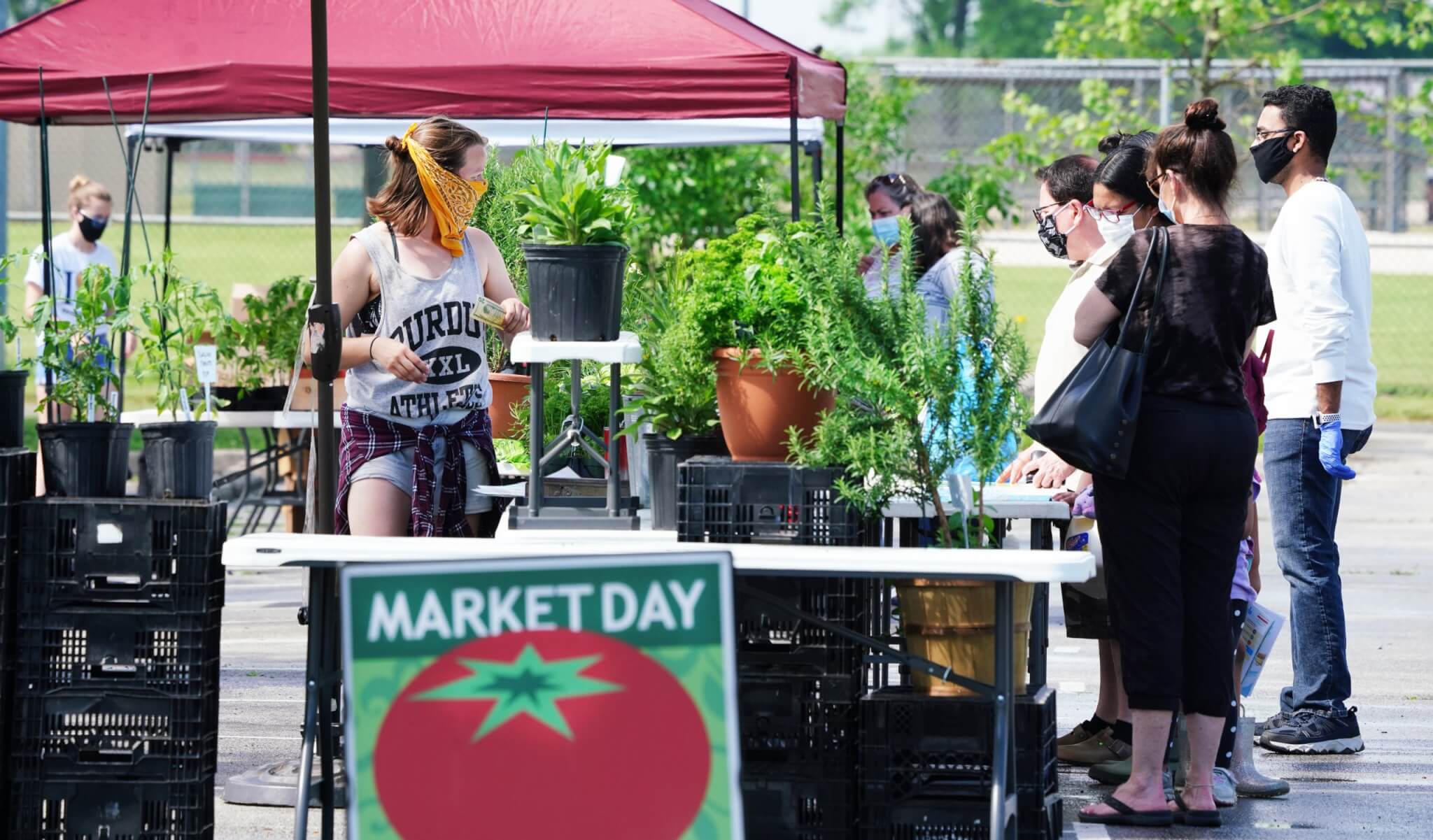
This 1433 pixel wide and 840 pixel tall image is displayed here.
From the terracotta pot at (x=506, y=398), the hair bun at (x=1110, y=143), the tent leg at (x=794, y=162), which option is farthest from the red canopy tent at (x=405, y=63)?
the hair bun at (x=1110, y=143)

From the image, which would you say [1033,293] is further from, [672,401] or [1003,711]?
[1003,711]

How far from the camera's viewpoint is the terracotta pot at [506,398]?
6027 millimetres

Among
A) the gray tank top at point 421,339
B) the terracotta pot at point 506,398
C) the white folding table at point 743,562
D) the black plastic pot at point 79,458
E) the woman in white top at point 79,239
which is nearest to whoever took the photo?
the white folding table at point 743,562

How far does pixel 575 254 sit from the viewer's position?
412 cm

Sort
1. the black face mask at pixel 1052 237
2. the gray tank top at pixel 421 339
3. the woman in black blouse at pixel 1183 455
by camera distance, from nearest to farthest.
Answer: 1. the woman in black blouse at pixel 1183 455
2. the gray tank top at pixel 421 339
3. the black face mask at pixel 1052 237

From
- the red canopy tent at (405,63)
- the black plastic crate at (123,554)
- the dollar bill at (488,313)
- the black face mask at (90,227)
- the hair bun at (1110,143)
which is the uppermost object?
the red canopy tent at (405,63)

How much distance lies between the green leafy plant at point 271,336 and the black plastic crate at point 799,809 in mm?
5004

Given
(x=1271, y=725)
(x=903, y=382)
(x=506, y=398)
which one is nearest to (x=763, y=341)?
(x=903, y=382)

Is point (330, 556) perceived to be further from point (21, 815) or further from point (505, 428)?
point (505, 428)

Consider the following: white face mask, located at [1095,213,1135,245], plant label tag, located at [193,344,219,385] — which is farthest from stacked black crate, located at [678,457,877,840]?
plant label tag, located at [193,344,219,385]

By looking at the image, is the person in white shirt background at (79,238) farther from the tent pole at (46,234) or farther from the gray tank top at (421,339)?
the gray tank top at (421,339)

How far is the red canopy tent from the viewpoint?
6.39 m

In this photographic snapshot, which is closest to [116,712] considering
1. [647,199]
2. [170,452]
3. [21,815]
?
[21,815]

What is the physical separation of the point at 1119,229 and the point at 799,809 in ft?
6.57
